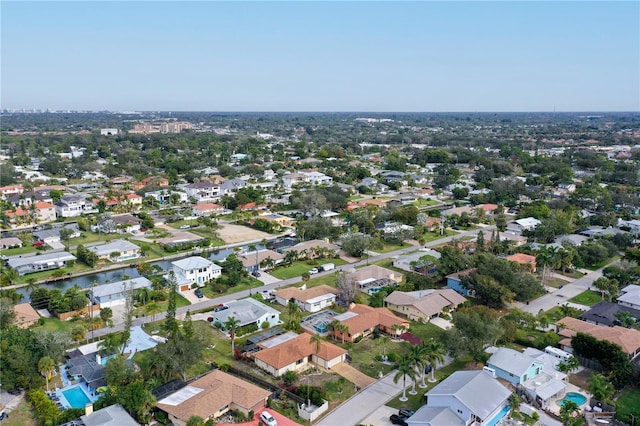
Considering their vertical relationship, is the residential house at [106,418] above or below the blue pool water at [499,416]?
above

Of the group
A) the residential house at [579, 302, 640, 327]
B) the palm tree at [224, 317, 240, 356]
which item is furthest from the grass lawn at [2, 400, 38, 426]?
the residential house at [579, 302, 640, 327]

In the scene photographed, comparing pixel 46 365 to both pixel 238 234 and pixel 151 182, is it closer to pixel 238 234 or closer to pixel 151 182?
pixel 238 234

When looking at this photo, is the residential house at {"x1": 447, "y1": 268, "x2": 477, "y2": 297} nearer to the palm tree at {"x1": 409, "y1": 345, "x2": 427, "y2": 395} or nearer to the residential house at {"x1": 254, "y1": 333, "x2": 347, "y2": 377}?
the residential house at {"x1": 254, "y1": 333, "x2": 347, "y2": 377}

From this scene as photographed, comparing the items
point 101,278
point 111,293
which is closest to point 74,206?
point 101,278

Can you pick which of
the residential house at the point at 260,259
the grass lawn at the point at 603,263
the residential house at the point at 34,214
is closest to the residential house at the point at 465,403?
the residential house at the point at 260,259

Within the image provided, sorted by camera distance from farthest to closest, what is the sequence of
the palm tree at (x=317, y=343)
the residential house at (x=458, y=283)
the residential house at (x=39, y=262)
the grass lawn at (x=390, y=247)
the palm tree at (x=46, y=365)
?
the grass lawn at (x=390, y=247)
the residential house at (x=39, y=262)
the residential house at (x=458, y=283)
the palm tree at (x=317, y=343)
the palm tree at (x=46, y=365)

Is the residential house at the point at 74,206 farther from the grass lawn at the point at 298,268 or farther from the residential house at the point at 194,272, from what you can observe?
the grass lawn at the point at 298,268

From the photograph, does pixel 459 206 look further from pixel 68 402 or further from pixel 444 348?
pixel 68 402

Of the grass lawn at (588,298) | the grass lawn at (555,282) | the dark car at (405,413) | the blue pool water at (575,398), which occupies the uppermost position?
the dark car at (405,413)
